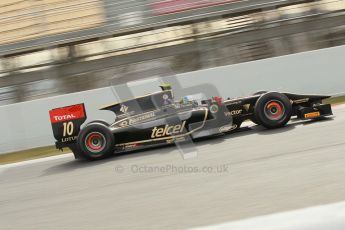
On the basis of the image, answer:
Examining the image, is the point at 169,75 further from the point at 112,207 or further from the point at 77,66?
the point at 112,207

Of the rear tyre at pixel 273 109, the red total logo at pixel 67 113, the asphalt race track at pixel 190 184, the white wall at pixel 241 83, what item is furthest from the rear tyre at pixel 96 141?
the white wall at pixel 241 83

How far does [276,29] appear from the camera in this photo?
1098 centimetres

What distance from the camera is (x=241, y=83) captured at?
929 cm

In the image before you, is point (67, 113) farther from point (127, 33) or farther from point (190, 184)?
point (127, 33)

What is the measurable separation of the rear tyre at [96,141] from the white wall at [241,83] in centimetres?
280

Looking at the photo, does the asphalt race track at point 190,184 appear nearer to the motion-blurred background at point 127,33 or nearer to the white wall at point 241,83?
the white wall at point 241,83

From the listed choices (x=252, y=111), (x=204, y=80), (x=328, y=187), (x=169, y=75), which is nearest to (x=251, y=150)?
(x=252, y=111)

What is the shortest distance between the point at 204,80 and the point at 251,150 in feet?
13.4

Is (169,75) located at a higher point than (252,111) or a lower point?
higher

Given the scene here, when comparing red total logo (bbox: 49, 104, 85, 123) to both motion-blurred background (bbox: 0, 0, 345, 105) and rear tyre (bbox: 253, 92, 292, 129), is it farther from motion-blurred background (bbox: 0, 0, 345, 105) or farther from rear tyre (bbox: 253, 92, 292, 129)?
motion-blurred background (bbox: 0, 0, 345, 105)

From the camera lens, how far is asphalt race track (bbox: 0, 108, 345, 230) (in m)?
3.43

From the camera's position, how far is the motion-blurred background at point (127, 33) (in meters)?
10.9

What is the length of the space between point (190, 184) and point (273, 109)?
2625 mm

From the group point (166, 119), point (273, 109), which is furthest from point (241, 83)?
point (166, 119)
